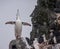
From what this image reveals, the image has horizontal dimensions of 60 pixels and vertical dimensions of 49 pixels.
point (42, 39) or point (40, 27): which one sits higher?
point (40, 27)

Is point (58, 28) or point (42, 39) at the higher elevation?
point (58, 28)

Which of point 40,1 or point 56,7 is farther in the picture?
point 40,1

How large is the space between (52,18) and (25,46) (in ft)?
1.54

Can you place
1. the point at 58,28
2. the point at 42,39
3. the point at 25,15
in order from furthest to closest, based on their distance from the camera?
the point at 25,15 → the point at 42,39 → the point at 58,28

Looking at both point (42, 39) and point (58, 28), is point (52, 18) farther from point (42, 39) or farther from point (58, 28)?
point (42, 39)

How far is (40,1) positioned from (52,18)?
0.27 m

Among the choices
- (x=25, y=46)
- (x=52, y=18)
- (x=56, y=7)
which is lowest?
(x=25, y=46)

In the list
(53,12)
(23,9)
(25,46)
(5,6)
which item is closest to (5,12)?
(5,6)

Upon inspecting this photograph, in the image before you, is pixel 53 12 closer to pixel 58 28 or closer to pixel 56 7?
pixel 56 7

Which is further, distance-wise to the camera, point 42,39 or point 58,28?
point 42,39

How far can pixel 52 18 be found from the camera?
1.61 m

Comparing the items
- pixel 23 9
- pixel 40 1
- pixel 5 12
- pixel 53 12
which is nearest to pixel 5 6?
pixel 5 12

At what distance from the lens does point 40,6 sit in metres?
1.74

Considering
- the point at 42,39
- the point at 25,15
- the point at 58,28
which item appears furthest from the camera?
the point at 25,15
